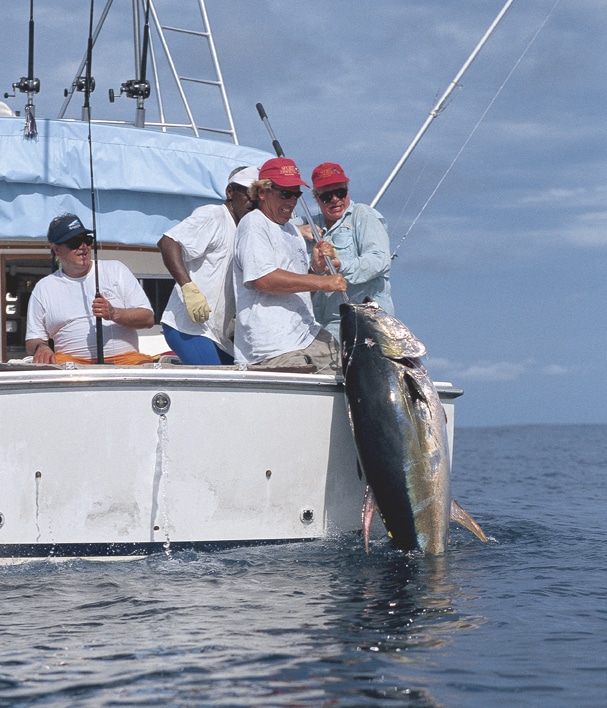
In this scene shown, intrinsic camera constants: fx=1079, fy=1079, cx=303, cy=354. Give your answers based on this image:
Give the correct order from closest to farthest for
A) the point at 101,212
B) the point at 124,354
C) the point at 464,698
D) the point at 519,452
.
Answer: the point at 464,698 → the point at 124,354 → the point at 101,212 → the point at 519,452

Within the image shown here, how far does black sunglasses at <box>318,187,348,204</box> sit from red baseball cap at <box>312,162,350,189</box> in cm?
6

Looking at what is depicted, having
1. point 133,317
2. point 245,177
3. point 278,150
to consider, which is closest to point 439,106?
point 278,150

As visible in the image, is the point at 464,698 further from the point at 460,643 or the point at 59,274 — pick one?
the point at 59,274

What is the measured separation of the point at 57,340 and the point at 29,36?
3.23 m

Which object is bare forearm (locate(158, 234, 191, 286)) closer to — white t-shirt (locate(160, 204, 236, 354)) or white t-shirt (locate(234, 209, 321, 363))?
white t-shirt (locate(160, 204, 236, 354))

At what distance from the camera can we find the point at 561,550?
7.02 metres

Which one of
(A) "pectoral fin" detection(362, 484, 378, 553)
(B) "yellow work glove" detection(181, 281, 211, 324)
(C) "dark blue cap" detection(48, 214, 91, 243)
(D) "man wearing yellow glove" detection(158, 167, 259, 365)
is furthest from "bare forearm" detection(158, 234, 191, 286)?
→ (A) "pectoral fin" detection(362, 484, 378, 553)

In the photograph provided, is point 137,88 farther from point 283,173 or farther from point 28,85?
point 283,173

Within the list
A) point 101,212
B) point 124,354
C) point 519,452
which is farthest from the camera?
point 519,452

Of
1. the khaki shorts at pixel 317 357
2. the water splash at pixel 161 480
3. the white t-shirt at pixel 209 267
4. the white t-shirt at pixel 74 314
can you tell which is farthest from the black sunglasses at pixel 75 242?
the water splash at pixel 161 480

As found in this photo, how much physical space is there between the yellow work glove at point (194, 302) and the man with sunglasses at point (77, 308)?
596 mm

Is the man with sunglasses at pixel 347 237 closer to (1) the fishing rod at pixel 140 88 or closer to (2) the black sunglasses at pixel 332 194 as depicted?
(2) the black sunglasses at pixel 332 194

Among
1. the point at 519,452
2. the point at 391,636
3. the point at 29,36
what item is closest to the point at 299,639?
the point at 391,636

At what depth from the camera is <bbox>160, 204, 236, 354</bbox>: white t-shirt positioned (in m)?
6.59
